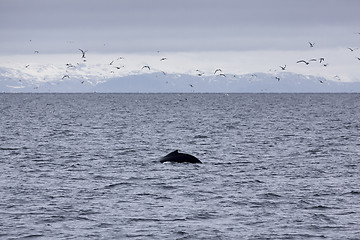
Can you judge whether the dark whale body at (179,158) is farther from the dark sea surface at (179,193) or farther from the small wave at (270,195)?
the small wave at (270,195)

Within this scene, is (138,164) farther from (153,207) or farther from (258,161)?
(153,207)

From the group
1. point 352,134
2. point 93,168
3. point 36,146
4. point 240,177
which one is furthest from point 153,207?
point 352,134

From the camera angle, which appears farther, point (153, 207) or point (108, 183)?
point (108, 183)

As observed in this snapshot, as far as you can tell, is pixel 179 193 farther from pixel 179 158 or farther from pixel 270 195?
pixel 179 158

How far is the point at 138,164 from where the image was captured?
4388cm

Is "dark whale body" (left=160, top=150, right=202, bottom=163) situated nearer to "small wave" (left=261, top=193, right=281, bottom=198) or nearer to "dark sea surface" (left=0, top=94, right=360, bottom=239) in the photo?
"dark sea surface" (left=0, top=94, right=360, bottom=239)

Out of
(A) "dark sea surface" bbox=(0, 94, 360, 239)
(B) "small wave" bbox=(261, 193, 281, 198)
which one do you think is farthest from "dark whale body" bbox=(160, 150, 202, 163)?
(B) "small wave" bbox=(261, 193, 281, 198)

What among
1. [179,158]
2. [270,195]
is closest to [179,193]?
[270,195]

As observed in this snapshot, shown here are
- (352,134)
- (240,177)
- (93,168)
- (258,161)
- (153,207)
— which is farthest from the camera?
(352,134)

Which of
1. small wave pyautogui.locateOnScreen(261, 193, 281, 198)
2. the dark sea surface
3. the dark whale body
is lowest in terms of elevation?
the dark sea surface

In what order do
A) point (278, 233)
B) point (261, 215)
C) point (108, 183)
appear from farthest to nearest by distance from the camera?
point (108, 183)
point (261, 215)
point (278, 233)

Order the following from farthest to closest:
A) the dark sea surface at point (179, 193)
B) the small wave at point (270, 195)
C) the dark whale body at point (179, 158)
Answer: the dark whale body at point (179, 158) → the small wave at point (270, 195) → the dark sea surface at point (179, 193)

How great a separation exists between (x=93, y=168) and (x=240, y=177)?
29.8 feet

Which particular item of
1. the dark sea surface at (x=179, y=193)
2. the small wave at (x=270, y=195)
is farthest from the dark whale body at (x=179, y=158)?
the small wave at (x=270, y=195)
